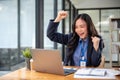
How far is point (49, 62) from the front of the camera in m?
1.81

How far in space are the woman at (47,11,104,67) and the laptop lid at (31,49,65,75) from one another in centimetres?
58

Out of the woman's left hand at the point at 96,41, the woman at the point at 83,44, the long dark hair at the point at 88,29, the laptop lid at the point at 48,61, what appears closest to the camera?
the laptop lid at the point at 48,61

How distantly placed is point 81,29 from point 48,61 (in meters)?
0.70

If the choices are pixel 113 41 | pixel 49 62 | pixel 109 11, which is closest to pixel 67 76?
pixel 49 62

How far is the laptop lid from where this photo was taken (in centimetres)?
176

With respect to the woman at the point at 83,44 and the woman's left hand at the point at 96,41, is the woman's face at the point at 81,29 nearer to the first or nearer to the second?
the woman at the point at 83,44

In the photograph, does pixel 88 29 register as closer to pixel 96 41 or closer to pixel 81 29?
pixel 81 29

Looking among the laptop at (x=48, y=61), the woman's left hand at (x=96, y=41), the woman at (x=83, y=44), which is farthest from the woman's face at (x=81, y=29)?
the laptop at (x=48, y=61)

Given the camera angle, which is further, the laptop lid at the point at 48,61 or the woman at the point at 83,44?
the woman at the point at 83,44

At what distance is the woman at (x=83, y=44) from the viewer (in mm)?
2312

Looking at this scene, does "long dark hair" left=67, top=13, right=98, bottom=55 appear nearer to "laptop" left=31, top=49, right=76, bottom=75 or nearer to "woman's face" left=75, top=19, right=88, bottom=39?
"woman's face" left=75, top=19, right=88, bottom=39

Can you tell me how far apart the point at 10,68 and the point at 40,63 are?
103 cm

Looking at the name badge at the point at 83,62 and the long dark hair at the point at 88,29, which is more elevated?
the long dark hair at the point at 88,29

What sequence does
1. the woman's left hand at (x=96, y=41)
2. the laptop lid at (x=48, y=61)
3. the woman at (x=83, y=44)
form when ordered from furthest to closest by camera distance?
the woman at (x=83, y=44) < the woman's left hand at (x=96, y=41) < the laptop lid at (x=48, y=61)
